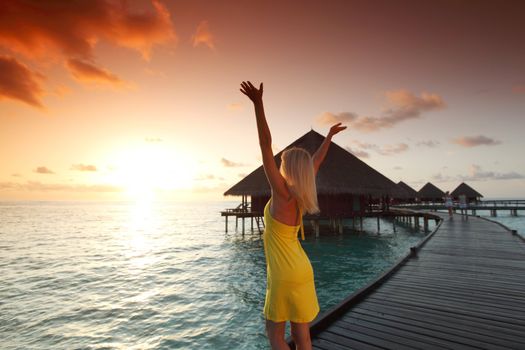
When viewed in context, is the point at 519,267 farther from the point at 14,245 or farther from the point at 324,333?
the point at 14,245

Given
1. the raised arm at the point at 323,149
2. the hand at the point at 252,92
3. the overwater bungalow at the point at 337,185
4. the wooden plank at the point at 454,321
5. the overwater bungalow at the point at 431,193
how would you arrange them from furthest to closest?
the overwater bungalow at the point at 431,193, the overwater bungalow at the point at 337,185, the wooden plank at the point at 454,321, the raised arm at the point at 323,149, the hand at the point at 252,92

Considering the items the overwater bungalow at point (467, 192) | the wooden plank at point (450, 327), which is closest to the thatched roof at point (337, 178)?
the wooden plank at point (450, 327)

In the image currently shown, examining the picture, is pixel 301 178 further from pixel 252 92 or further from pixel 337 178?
pixel 337 178

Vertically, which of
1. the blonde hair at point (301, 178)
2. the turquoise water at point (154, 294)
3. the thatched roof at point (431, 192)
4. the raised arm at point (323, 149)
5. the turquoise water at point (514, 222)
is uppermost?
the thatched roof at point (431, 192)

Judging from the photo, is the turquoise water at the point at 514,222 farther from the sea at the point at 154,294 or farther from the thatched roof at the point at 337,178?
the sea at the point at 154,294

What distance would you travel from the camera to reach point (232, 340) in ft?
19.1

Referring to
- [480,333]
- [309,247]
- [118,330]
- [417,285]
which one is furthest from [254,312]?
[309,247]

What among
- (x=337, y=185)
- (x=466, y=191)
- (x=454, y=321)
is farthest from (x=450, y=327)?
(x=466, y=191)

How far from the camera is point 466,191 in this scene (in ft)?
151

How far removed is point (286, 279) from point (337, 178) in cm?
1901

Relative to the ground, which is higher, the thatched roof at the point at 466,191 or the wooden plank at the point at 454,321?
the thatched roof at the point at 466,191

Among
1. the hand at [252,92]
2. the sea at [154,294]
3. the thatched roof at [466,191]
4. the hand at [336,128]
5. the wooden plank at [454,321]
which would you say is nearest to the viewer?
the hand at [252,92]

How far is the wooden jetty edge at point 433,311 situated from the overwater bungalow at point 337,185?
506 inches

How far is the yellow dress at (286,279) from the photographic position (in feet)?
5.62
